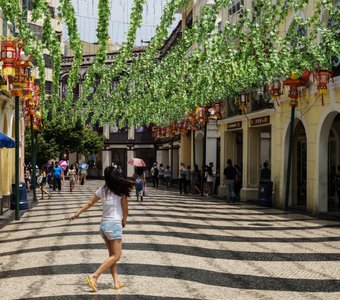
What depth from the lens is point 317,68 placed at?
65.0ft

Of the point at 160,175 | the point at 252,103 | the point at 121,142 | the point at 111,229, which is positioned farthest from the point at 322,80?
the point at 121,142

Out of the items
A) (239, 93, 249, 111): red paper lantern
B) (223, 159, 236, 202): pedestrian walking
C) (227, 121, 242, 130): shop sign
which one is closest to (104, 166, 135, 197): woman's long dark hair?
(223, 159, 236, 202): pedestrian walking

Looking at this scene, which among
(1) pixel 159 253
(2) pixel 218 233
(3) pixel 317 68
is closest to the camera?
(1) pixel 159 253

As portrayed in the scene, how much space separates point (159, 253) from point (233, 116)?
1958cm

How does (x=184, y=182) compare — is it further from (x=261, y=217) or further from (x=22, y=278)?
(x=22, y=278)

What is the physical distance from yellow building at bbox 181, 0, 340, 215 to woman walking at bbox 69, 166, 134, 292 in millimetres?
12921

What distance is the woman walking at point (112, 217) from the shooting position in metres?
7.79

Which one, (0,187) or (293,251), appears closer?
(293,251)

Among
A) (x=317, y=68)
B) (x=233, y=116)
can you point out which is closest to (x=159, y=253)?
(x=317, y=68)

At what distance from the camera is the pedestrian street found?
8039 millimetres

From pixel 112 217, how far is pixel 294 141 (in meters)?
18.0

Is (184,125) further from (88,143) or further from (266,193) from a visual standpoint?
(88,143)

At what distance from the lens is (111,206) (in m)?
7.89

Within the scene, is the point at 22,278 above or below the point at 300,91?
below
